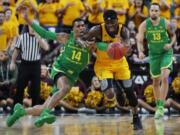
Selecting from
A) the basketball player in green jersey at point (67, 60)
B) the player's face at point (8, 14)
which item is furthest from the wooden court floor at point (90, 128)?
the player's face at point (8, 14)

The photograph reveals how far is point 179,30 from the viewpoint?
17125mm

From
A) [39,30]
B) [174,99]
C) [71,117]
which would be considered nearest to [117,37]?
[39,30]

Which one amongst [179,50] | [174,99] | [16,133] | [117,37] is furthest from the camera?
[179,50]

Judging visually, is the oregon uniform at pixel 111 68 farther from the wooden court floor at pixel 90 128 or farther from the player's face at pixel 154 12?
the player's face at pixel 154 12

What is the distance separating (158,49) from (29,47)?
314 centimetres

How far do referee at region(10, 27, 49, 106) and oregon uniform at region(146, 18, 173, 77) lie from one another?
8.09 ft

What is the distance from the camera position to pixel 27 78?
1432cm

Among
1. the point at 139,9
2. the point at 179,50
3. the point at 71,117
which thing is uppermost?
the point at 139,9

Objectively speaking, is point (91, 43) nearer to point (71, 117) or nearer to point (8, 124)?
point (8, 124)

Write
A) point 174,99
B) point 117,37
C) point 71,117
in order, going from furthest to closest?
point 174,99 < point 71,117 < point 117,37

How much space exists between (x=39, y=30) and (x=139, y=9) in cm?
698

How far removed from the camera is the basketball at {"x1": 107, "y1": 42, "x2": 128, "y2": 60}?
1034 cm

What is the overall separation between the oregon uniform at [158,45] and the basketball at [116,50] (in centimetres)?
294

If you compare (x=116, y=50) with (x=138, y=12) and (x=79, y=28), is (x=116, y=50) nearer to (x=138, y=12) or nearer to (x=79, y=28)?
(x=79, y=28)
